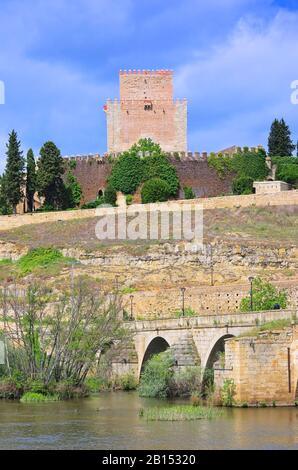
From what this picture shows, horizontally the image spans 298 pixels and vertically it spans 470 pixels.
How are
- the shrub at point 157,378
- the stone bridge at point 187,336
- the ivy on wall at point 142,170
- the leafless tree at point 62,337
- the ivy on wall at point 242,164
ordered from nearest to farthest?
the stone bridge at point 187,336 → the shrub at point 157,378 → the leafless tree at point 62,337 → the ivy on wall at point 142,170 → the ivy on wall at point 242,164

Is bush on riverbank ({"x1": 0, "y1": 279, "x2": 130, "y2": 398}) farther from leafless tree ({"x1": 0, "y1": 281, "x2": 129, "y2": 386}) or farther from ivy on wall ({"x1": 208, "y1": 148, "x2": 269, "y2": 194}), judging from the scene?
ivy on wall ({"x1": 208, "y1": 148, "x2": 269, "y2": 194})

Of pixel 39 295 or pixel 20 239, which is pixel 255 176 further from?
pixel 39 295

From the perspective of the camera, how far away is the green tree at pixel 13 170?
7694 centimetres

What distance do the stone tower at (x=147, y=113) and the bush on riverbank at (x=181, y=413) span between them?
4684cm

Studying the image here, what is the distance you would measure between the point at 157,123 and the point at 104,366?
36987mm

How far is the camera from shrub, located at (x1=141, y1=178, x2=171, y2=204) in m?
77.2

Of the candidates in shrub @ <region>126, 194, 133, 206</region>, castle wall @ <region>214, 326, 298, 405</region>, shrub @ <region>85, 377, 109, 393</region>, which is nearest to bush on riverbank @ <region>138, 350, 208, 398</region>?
shrub @ <region>85, 377, 109, 393</region>

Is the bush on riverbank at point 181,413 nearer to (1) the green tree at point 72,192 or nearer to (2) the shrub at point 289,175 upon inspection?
(2) the shrub at point 289,175

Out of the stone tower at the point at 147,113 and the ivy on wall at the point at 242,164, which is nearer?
the ivy on wall at the point at 242,164

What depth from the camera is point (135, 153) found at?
267ft

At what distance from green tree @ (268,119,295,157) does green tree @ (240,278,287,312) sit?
32.1 meters

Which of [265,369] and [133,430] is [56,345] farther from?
[133,430]

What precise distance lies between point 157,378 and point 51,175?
3452 cm

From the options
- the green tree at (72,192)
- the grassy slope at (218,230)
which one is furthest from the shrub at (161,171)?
the grassy slope at (218,230)
